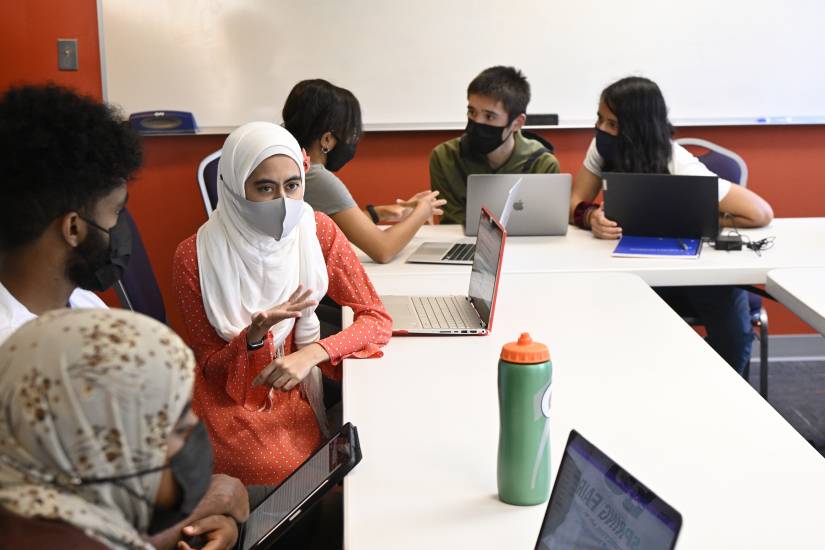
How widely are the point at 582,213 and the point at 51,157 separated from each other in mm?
2172

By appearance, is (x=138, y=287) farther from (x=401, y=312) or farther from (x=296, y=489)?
(x=296, y=489)

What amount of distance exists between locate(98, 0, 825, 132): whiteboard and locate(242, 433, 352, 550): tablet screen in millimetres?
2409

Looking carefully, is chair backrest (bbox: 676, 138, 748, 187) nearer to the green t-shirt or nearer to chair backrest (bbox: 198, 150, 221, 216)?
the green t-shirt

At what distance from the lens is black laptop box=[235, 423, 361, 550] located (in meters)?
1.47

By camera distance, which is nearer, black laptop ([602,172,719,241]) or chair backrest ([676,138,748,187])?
black laptop ([602,172,719,241])

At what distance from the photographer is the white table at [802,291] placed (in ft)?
7.22

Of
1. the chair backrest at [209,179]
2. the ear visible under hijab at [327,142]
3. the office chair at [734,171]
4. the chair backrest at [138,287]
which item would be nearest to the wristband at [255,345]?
the chair backrest at [138,287]

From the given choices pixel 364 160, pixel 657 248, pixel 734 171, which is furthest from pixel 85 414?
pixel 364 160

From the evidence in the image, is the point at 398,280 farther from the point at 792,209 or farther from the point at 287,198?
the point at 792,209

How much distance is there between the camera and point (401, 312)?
7.44ft

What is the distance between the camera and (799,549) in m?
1.21

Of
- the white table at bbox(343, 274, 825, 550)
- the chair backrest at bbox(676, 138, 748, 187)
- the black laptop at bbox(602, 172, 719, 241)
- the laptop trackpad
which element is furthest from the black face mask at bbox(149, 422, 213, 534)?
the chair backrest at bbox(676, 138, 748, 187)

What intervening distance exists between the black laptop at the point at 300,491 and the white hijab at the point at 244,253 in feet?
1.52

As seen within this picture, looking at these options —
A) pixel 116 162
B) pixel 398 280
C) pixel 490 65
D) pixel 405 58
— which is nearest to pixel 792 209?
pixel 490 65
